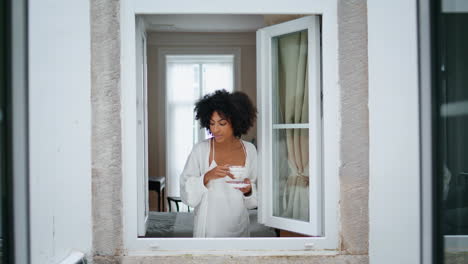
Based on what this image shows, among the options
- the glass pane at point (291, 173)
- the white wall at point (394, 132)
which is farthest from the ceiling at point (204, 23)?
the white wall at point (394, 132)

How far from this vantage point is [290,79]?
10.9 feet

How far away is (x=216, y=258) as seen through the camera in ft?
9.61

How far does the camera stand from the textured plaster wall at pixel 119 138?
2881 millimetres

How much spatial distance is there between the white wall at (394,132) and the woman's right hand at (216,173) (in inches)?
42.0

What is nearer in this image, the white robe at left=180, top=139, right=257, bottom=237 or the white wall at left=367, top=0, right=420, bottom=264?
the white wall at left=367, top=0, right=420, bottom=264

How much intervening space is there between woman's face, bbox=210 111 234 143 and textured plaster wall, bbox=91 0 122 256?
80 centimetres

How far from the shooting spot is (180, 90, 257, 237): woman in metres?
3.33

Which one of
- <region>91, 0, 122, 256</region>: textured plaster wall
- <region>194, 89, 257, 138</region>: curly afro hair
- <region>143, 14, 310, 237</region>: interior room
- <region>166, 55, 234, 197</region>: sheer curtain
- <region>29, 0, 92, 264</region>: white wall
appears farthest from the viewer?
<region>166, 55, 234, 197</region>: sheer curtain

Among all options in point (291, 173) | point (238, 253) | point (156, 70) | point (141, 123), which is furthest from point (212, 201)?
point (156, 70)

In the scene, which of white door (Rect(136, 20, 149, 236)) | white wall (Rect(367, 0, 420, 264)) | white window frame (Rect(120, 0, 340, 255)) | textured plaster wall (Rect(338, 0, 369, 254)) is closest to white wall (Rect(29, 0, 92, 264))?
white window frame (Rect(120, 0, 340, 255))

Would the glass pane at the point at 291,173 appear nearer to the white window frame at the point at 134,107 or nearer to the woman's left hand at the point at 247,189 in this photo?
the woman's left hand at the point at 247,189

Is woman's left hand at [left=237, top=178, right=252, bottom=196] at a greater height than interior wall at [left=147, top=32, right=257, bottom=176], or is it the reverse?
interior wall at [left=147, top=32, right=257, bottom=176]

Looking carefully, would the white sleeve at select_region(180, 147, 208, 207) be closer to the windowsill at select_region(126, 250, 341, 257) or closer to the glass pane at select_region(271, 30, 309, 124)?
the windowsill at select_region(126, 250, 341, 257)

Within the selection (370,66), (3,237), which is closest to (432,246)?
(370,66)
